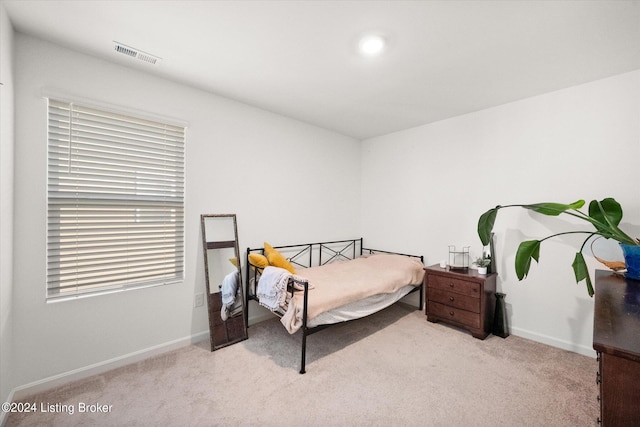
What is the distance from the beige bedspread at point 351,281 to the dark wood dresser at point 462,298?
31cm

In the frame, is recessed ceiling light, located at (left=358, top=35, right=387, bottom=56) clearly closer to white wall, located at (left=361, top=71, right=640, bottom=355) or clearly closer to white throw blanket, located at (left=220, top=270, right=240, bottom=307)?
white wall, located at (left=361, top=71, right=640, bottom=355)

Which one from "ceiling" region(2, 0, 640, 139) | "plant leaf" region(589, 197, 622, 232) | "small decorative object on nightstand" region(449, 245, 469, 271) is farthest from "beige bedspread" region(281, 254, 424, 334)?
"ceiling" region(2, 0, 640, 139)

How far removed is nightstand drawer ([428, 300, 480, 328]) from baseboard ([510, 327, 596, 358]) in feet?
1.78

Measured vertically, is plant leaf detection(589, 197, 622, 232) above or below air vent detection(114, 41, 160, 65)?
below

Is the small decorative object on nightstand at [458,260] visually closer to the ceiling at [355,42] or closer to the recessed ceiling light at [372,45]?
the ceiling at [355,42]

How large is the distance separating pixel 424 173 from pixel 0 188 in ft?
13.2

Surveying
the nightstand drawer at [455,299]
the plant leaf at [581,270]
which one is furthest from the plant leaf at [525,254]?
the nightstand drawer at [455,299]

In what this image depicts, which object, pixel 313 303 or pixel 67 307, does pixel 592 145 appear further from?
pixel 67 307

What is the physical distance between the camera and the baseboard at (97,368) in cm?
185

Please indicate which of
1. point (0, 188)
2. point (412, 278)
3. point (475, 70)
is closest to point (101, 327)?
point (0, 188)

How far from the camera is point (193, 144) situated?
264 centimetres

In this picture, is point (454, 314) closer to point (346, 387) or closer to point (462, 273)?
point (462, 273)

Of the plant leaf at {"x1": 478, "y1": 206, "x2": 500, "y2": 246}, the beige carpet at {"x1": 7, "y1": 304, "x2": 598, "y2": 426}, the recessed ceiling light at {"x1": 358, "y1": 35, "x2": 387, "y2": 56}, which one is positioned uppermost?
the recessed ceiling light at {"x1": 358, "y1": 35, "x2": 387, "y2": 56}

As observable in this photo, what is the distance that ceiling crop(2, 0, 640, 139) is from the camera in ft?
5.27
